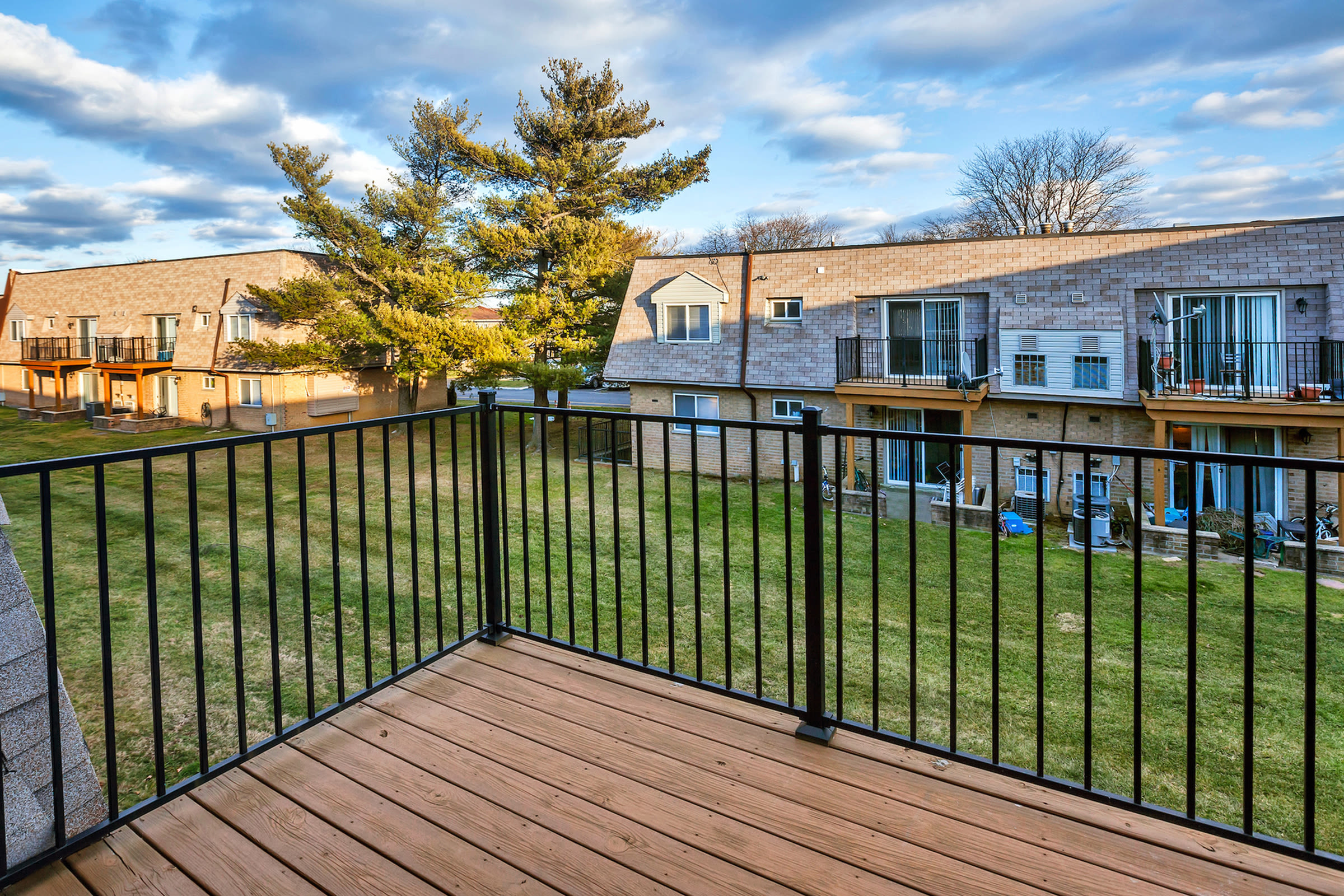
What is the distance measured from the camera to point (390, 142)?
18250 mm

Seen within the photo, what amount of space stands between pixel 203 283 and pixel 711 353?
56.4 ft

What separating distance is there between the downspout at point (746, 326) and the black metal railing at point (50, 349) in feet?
76.3

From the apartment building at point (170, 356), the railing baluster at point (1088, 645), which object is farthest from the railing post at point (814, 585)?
the apartment building at point (170, 356)

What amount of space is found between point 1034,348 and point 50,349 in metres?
Answer: 30.2

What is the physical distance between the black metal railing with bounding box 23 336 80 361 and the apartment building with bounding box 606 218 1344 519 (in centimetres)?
2100

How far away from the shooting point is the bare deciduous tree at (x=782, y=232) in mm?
30312

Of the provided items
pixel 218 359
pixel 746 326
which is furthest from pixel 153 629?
pixel 218 359

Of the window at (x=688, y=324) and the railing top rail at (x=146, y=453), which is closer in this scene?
the railing top rail at (x=146, y=453)

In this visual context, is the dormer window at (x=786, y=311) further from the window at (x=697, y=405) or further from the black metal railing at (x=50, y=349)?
the black metal railing at (x=50, y=349)

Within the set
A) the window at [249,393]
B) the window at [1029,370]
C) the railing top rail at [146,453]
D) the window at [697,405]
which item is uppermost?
the window at [249,393]

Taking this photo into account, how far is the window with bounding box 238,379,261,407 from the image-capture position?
1950 centimetres

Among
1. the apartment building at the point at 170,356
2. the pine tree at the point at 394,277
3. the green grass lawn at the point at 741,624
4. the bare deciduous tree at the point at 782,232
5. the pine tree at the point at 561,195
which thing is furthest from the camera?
the bare deciduous tree at the point at 782,232

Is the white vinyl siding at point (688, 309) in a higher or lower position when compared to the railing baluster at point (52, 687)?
higher

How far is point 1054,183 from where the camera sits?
25.1m
